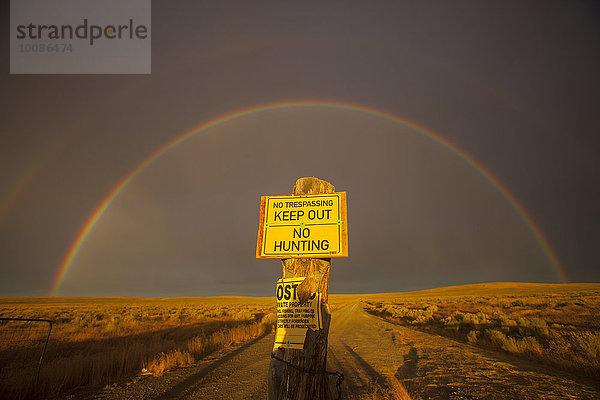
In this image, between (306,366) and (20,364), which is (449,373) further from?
(20,364)

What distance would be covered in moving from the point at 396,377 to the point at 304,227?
5917mm

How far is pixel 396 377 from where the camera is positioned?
770 cm

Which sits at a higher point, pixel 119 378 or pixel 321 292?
pixel 321 292

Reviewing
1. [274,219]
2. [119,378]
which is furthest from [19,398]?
[274,219]

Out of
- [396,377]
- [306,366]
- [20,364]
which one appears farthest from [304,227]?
[20,364]

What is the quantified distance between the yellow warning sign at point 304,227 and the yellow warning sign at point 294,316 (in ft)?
1.30

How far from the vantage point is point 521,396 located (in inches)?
250

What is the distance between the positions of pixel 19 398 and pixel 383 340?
39.1ft

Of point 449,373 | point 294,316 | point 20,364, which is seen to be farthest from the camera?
point 20,364

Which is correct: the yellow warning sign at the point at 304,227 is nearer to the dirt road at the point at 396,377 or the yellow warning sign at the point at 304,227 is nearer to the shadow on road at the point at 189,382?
the dirt road at the point at 396,377

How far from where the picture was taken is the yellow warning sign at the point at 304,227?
3.72 m

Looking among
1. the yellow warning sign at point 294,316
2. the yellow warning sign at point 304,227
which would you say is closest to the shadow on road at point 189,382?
the yellow warning sign at point 294,316

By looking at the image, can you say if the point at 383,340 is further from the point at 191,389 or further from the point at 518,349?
the point at 191,389

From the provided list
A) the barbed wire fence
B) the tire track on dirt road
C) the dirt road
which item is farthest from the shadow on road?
the tire track on dirt road
